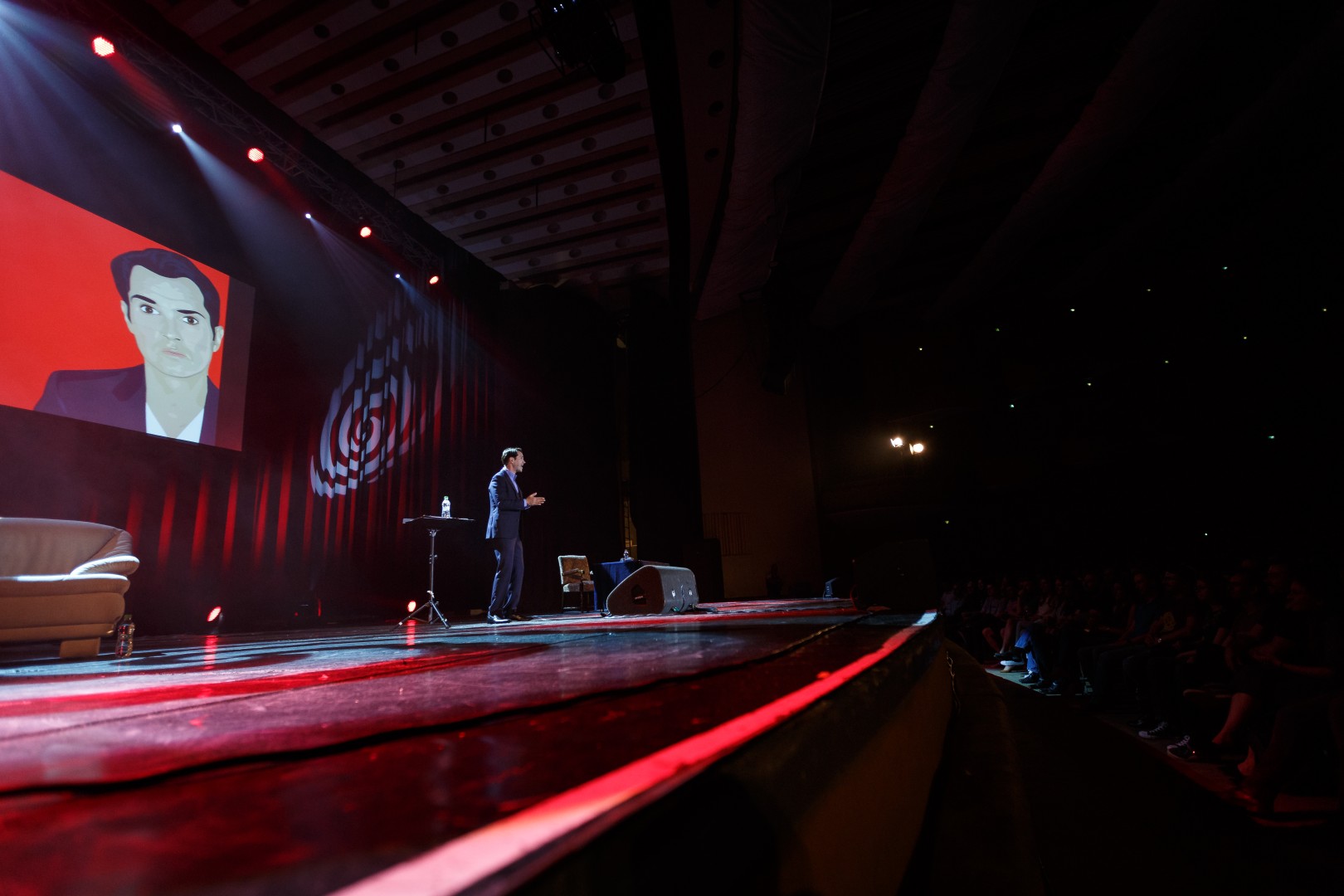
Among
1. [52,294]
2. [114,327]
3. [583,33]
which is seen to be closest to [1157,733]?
[583,33]

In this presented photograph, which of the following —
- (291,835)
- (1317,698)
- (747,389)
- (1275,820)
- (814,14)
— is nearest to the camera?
(291,835)

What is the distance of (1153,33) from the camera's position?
4.55m

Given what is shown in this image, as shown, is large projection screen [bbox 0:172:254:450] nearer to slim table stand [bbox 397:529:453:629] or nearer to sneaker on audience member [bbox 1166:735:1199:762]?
slim table stand [bbox 397:529:453:629]

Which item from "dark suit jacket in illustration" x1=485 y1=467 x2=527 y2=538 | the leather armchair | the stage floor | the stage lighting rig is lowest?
the stage floor

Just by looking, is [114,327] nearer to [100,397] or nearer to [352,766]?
[100,397]

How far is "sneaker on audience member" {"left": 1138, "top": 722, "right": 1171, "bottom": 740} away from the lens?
3.62 metres

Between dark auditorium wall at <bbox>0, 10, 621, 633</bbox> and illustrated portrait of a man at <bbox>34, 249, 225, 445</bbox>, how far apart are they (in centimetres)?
15

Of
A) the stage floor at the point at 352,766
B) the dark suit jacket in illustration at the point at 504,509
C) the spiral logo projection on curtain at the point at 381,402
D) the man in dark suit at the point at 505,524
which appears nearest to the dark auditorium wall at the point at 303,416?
the spiral logo projection on curtain at the point at 381,402

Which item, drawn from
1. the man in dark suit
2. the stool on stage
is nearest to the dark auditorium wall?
the stool on stage

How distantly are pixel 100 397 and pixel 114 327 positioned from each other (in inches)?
20.9

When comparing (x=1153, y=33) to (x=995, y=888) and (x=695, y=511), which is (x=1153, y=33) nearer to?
(x=995, y=888)

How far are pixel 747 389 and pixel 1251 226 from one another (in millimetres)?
6178

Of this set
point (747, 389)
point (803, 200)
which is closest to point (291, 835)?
point (803, 200)

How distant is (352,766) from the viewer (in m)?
0.50
